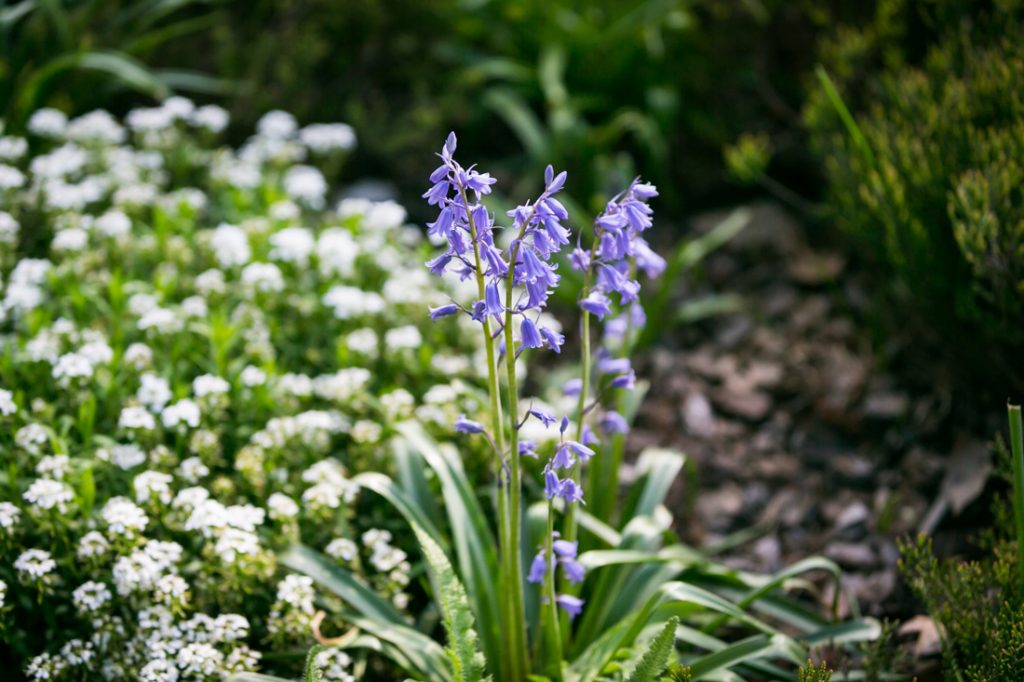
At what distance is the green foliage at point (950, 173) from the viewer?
2.97 metres

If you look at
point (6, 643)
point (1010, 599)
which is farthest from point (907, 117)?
point (6, 643)

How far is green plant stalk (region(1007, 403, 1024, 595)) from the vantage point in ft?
7.68

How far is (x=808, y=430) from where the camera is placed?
3926 mm

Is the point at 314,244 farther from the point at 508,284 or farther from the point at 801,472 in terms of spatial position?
the point at 801,472

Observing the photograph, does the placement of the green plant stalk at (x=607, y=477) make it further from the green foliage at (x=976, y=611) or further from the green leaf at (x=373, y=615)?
the green foliage at (x=976, y=611)

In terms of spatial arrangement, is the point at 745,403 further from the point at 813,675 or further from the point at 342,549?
the point at 342,549

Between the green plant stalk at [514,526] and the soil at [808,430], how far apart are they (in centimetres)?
105

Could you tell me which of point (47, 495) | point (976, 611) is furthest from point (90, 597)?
point (976, 611)

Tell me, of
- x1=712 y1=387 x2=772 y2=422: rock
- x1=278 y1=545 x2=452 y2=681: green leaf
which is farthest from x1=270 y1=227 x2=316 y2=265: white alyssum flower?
x1=712 y1=387 x2=772 y2=422: rock

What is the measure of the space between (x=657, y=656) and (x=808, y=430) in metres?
2.09

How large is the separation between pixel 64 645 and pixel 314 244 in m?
1.81

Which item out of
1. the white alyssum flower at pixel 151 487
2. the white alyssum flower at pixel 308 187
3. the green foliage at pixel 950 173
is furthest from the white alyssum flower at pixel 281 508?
the green foliage at pixel 950 173

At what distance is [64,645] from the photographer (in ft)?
8.37

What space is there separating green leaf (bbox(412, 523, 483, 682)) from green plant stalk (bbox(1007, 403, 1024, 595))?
4.81ft
